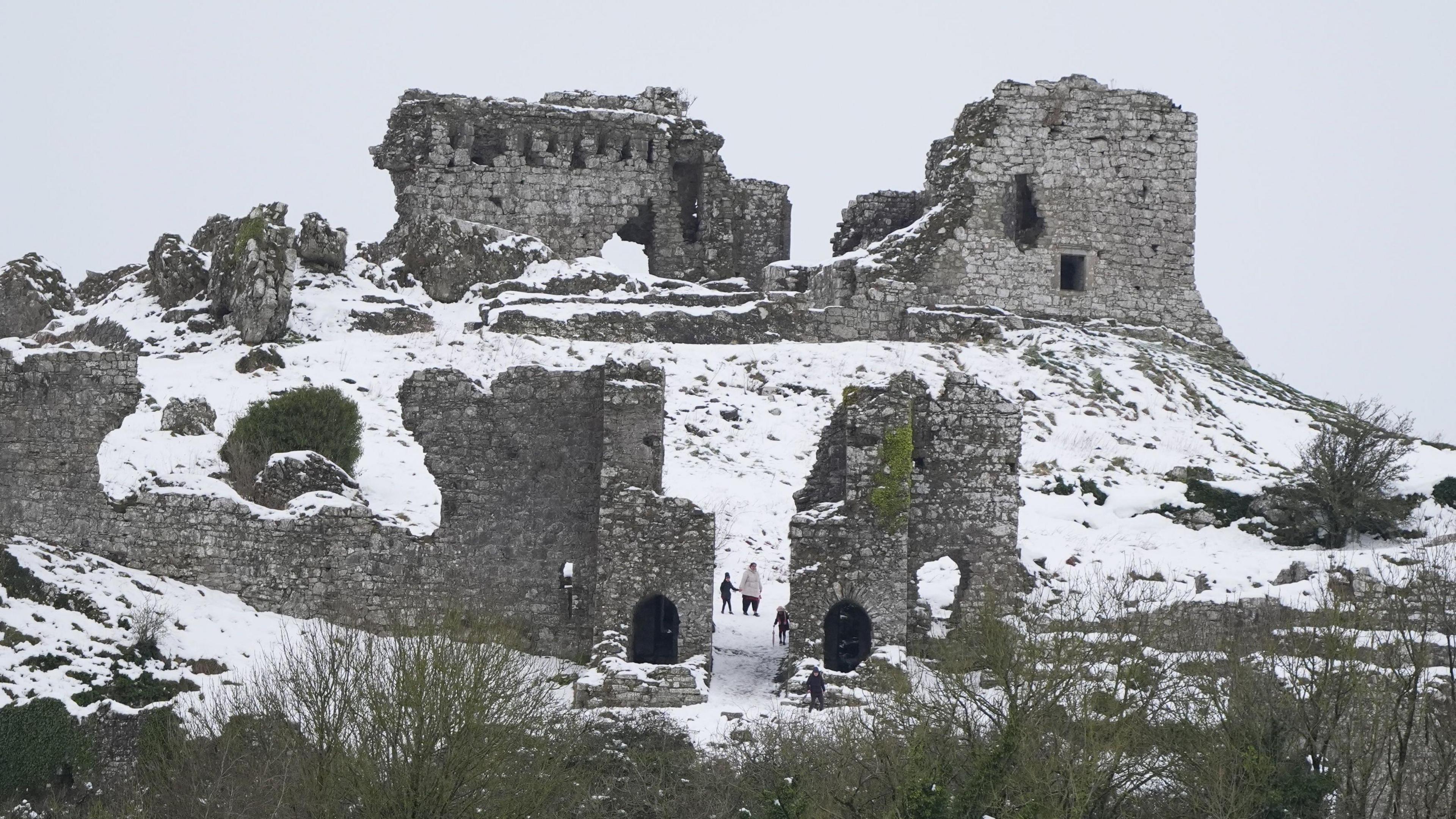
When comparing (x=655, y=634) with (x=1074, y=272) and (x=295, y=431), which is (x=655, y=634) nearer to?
(x=295, y=431)

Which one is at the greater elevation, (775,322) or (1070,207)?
(1070,207)

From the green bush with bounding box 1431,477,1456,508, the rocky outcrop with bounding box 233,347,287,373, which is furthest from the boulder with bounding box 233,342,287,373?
the green bush with bounding box 1431,477,1456,508

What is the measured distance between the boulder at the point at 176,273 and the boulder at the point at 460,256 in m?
3.88

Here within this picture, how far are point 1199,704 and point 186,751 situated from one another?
37.4ft

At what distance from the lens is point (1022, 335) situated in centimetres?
4559

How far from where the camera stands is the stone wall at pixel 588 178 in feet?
161

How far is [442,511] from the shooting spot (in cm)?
3162

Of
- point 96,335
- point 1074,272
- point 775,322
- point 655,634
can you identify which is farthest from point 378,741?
point 1074,272

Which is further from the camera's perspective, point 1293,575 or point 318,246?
point 318,246

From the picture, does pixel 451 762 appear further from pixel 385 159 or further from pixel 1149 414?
pixel 385 159

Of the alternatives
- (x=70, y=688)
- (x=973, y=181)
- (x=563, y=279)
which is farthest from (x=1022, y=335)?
(x=70, y=688)

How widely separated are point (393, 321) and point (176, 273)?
174 inches

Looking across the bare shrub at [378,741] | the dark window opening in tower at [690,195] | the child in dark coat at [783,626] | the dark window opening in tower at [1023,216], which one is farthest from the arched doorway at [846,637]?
the dark window opening in tower at [690,195]

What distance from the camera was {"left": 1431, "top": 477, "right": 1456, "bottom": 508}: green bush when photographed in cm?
3666
